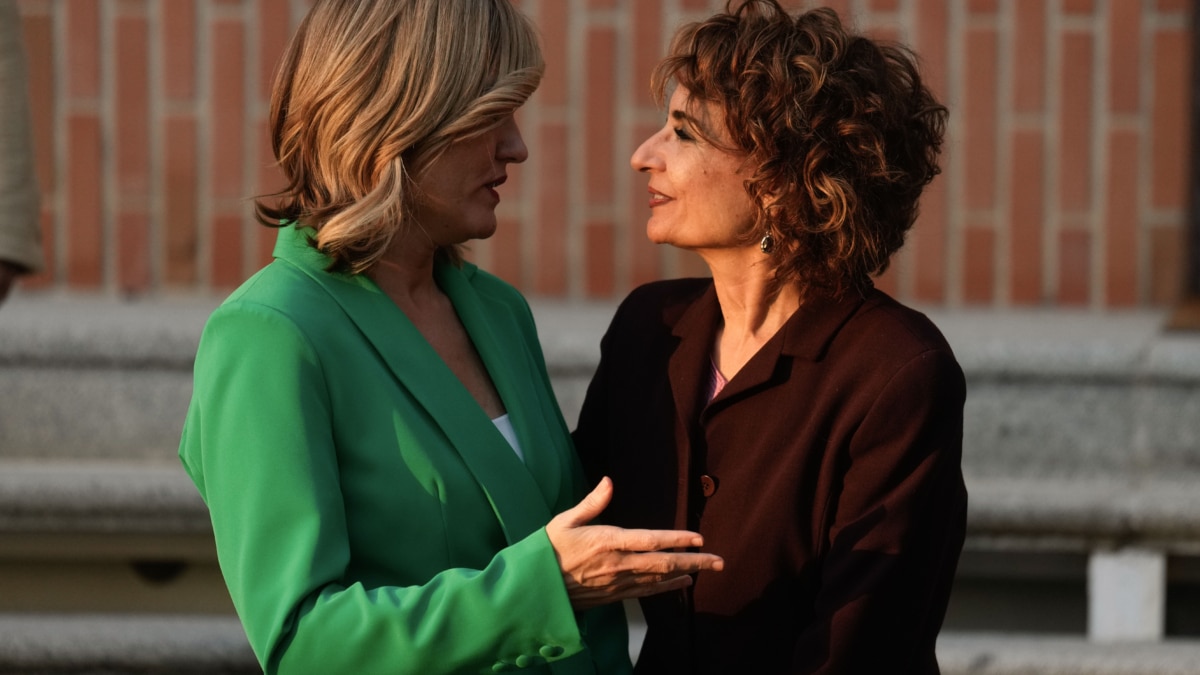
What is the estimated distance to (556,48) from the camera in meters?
3.43

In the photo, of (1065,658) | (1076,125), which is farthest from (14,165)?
(1076,125)

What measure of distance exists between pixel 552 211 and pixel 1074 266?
122cm

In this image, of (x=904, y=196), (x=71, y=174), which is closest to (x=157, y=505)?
(x=71, y=174)

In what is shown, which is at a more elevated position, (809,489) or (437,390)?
(437,390)

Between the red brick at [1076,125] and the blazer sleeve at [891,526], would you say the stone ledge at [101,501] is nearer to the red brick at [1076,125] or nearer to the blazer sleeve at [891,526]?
the blazer sleeve at [891,526]

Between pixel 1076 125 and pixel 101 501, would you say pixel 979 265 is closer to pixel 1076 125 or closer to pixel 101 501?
pixel 1076 125

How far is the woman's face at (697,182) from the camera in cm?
206

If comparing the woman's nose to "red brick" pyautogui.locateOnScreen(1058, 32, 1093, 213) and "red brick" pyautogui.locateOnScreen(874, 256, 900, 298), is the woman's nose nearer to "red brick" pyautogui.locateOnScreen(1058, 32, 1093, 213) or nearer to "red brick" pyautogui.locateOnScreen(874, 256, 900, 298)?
"red brick" pyautogui.locateOnScreen(874, 256, 900, 298)

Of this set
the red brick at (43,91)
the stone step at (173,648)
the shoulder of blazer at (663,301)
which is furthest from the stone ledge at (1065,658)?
the red brick at (43,91)

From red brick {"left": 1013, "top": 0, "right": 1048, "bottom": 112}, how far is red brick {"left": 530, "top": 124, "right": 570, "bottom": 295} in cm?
105

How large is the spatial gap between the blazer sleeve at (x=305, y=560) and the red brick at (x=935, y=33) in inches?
81.7

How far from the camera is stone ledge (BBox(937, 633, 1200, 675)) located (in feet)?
9.07

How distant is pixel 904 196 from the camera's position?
207cm

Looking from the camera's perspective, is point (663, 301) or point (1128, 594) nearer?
point (663, 301)
